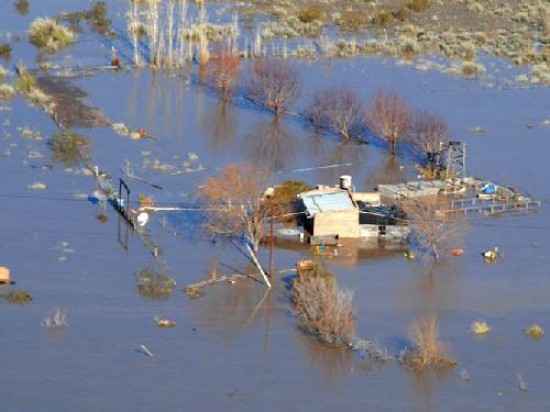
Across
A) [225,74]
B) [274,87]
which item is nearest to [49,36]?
[225,74]

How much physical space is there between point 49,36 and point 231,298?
25205 millimetres

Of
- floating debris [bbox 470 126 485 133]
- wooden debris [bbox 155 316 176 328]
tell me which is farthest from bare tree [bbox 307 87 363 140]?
wooden debris [bbox 155 316 176 328]

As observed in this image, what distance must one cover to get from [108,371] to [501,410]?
18.1 feet

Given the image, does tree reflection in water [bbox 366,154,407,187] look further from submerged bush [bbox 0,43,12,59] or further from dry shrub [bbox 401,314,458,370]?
submerged bush [bbox 0,43,12,59]

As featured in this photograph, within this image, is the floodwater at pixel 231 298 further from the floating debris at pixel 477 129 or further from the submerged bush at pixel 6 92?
the submerged bush at pixel 6 92

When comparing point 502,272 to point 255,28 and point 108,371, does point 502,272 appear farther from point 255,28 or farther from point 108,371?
point 255,28

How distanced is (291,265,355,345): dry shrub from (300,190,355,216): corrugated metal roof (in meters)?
3.74

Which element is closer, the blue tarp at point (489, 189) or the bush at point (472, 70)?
the blue tarp at point (489, 189)

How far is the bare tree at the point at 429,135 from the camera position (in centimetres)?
2969

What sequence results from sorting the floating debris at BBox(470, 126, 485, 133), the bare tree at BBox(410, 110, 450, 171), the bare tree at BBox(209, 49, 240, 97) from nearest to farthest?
the bare tree at BBox(410, 110, 450, 171)
the floating debris at BBox(470, 126, 485, 133)
the bare tree at BBox(209, 49, 240, 97)

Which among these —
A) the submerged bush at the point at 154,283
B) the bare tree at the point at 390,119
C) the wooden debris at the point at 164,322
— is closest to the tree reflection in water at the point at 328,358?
the wooden debris at the point at 164,322

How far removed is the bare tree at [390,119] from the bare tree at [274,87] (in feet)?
12.3

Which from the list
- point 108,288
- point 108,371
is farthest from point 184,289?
point 108,371

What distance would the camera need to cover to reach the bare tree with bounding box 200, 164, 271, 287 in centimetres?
2316
